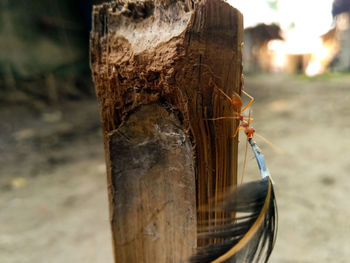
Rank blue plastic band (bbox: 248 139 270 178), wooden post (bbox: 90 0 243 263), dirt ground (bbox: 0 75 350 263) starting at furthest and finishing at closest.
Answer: dirt ground (bbox: 0 75 350 263) < blue plastic band (bbox: 248 139 270 178) < wooden post (bbox: 90 0 243 263)

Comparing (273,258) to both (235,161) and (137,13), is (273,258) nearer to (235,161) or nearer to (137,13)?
(235,161)

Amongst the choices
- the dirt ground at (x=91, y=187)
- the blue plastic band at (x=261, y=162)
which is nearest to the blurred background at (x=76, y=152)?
the dirt ground at (x=91, y=187)

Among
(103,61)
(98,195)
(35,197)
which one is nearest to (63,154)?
→ (35,197)

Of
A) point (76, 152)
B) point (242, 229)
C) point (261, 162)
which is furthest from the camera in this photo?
point (76, 152)

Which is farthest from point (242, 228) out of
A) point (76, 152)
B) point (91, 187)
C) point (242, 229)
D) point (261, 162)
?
point (76, 152)

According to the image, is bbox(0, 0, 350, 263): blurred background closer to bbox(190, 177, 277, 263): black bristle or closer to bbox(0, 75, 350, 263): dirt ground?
bbox(0, 75, 350, 263): dirt ground

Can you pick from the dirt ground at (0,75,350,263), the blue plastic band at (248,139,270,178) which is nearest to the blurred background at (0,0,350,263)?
the dirt ground at (0,75,350,263)

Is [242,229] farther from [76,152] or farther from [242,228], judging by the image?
[76,152]
